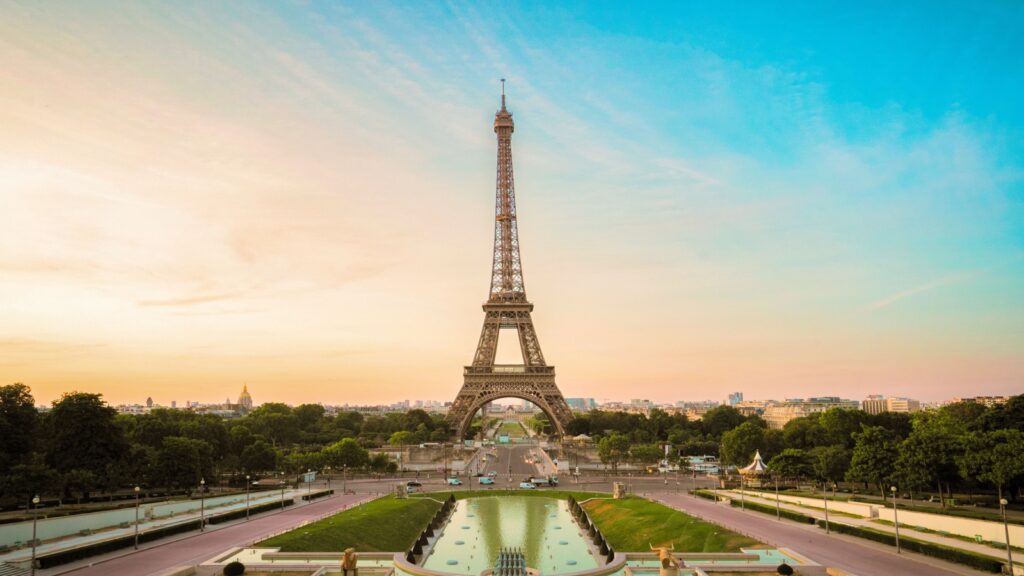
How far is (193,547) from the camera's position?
34.3 meters

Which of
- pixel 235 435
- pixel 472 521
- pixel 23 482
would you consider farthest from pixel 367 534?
pixel 235 435

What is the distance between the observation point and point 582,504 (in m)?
52.8

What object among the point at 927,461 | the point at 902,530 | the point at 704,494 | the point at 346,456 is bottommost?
the point at 704,494

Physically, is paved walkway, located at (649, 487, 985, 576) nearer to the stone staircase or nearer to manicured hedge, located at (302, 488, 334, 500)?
manicured hedge, located at (302, 488, 334, 500)

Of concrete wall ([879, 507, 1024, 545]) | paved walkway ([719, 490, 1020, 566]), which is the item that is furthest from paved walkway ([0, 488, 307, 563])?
concrete wall ([879, 507, 1024, 545])

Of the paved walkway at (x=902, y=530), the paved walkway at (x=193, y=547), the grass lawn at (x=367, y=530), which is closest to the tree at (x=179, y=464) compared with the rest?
the paved walkway at (x=193, y=547)

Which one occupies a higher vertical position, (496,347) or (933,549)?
(496,347)

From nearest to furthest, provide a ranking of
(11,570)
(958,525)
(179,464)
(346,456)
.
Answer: (11,570), (958,525), (179,464), (346,456)

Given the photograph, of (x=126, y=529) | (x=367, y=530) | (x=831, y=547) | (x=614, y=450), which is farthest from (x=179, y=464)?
(x=614, y=450)

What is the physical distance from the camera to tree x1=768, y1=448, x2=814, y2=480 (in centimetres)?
5669

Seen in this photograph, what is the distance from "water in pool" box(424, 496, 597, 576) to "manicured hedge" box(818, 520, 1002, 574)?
13.9 m

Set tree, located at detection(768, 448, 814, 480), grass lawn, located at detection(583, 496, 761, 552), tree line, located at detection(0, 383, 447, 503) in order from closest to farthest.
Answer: grass lawn, located at detection(583, 496, 761, 552) → tree line, located at detection(0, 383, 447, 503) → tree, located at detection(768, 448, 814, 480)

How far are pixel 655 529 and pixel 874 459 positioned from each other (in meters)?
16.8

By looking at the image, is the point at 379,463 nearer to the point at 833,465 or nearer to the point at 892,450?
the point at 833,465
